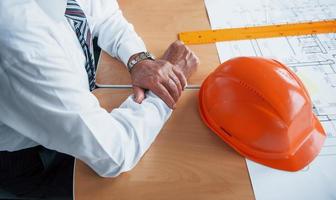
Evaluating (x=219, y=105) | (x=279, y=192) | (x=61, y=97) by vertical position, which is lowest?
(x=279, y=192)

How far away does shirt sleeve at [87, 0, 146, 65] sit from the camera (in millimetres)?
805

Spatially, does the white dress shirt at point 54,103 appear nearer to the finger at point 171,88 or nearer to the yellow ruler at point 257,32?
the finger at point 171,88

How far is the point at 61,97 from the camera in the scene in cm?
50

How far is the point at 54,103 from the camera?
1.65 feet

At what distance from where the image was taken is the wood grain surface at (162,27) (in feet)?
2.57

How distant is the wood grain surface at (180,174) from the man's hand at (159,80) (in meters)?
0.08

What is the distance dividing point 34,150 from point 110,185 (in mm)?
247

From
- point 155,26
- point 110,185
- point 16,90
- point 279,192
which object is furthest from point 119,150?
point 155,26

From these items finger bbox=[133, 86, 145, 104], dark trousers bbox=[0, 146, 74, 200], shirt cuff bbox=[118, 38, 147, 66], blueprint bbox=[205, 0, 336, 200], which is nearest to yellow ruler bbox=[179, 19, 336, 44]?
blueprint bbox=[205, 0, 336, 200]

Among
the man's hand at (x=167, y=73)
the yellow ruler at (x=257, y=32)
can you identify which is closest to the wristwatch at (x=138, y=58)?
the man's hand at (x=167, y=73)

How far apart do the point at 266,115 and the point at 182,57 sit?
0.29 meters

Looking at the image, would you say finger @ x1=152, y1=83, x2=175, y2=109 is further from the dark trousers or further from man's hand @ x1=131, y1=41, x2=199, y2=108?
the dark trousers

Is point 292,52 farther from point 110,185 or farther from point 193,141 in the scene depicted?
point 110,185

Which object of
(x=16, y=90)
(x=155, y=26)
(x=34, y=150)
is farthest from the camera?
(x=155, y=26)
